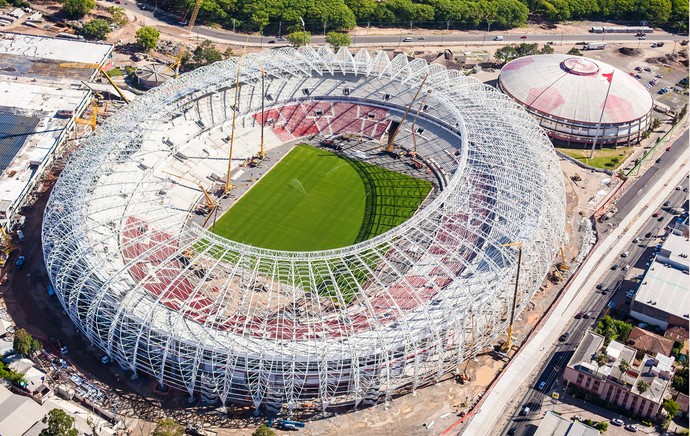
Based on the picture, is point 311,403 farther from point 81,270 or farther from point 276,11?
point 276,11

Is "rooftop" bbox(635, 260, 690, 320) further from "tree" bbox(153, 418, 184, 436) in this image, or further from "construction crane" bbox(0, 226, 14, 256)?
"construction crane" bbox(0, 226, 14, 256)

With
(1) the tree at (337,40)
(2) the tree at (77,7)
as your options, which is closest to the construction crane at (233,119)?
(1) the tree at (337,40)

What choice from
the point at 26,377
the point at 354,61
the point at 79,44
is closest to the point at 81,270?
the point at 26,377

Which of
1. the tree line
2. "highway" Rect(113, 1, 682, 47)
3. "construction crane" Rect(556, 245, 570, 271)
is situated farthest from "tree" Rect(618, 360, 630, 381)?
the tree line

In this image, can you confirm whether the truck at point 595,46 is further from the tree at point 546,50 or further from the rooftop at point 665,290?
the rooftop at point 665,290

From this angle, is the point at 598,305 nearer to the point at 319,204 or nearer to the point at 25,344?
the point at 319,204

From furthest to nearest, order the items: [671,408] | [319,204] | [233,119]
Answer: [233,119] < [319,204] < [671,408]

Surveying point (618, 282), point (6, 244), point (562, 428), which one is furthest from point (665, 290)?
point (6, 244)
